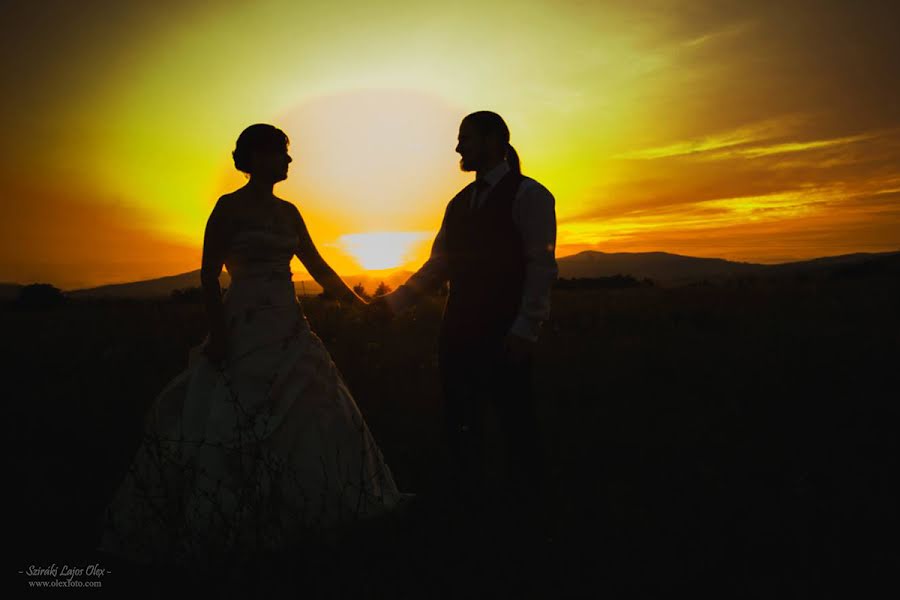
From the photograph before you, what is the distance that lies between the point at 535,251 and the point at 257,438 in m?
2.21

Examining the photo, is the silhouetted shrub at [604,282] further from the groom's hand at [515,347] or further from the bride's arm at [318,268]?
the groom's hand at [515,347]

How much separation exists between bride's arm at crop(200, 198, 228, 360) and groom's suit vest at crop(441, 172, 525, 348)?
5.35ft

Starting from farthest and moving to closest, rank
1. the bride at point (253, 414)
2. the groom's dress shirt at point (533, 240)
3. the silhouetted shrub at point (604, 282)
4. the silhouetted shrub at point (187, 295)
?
the silhouetted shrub at point (604, 282) → the silhouetted shrub at point (187, 295) → the bride at point (253, 414) → the groom's dress shirt at point (533, 240)

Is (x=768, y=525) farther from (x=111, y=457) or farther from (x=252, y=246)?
(x=111, y=457)

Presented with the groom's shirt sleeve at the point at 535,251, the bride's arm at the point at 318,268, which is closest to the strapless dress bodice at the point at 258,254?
the bride's arm at the point at 318,268

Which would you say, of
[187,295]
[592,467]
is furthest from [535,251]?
[187,295]

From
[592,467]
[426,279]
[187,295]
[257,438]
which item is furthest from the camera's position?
[187,295]

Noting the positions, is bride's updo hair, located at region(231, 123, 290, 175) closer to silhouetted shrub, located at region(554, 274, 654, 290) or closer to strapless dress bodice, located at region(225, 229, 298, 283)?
strapless dress bodice, located at region(225, 229, 298, 283)

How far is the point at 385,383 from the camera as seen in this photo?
8.84 metres

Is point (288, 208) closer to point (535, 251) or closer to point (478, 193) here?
point (478, 193)

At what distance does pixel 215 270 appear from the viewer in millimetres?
4367

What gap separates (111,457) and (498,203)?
4753mm

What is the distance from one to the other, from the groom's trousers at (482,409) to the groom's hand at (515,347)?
7 cm

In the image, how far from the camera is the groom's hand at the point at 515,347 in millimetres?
4105
